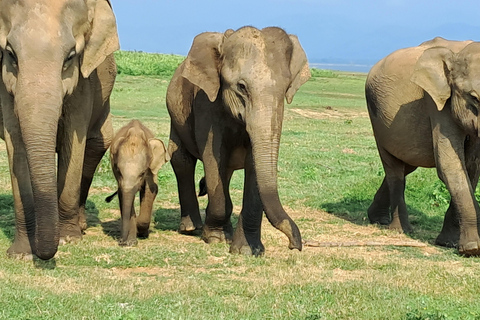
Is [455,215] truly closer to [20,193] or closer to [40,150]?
[20,193]

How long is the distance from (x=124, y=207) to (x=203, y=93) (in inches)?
64.8

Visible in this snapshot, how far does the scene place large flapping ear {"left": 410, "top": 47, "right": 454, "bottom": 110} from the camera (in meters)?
10.4

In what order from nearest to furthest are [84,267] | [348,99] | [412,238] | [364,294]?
1. [364,294]
2. [84,267]
3. [412,238]
4. [348,99]

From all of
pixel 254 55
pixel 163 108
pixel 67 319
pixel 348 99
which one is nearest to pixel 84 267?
pixel 67 319

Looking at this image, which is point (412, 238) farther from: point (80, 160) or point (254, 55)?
point (80, 160)

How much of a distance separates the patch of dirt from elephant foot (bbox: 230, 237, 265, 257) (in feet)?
67.5

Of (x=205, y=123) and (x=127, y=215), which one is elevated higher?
(x=205, y=123)

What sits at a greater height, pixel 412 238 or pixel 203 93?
pixel 203 93

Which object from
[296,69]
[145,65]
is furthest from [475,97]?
[145,65]

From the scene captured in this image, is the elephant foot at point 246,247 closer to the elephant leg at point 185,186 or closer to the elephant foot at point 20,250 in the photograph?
the elephant leg at point 185,186

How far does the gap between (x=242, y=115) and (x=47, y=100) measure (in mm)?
2192

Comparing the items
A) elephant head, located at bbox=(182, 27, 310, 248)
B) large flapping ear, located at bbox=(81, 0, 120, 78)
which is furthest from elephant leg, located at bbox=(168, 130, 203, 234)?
large flapping ear, located at bbox=(81, 0, 120, 78)

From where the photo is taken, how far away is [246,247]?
966 centimetres

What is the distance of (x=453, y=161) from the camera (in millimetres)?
10328
